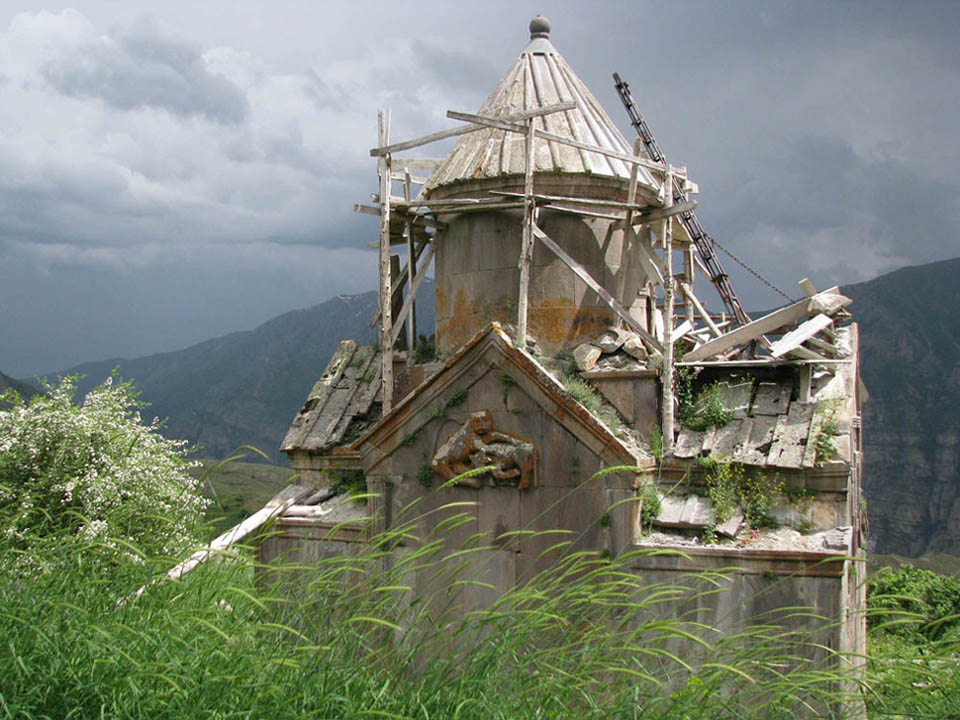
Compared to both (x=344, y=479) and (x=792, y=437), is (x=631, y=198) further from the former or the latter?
(x=344, y=479)

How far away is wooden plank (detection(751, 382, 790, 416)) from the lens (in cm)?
891

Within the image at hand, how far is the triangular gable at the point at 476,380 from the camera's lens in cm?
818

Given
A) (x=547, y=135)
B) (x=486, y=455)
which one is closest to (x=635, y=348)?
(x=486, y=455)

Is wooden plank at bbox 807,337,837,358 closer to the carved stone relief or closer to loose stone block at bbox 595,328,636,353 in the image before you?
loose stone block at bbox 595,328,636,353

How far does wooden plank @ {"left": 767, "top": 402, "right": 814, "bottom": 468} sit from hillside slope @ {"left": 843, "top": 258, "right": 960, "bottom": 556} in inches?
2660

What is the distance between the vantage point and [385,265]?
11156 millimetres

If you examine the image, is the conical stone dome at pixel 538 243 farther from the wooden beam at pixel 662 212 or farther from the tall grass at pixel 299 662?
the tall grass at pixel 299 662

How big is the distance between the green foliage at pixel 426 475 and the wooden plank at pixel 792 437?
3.11 meters

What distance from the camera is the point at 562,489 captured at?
326 inches

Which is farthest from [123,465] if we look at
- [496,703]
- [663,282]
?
[496,703]

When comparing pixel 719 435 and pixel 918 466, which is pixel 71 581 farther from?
pixel 918 466

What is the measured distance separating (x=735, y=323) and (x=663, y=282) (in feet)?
25.4

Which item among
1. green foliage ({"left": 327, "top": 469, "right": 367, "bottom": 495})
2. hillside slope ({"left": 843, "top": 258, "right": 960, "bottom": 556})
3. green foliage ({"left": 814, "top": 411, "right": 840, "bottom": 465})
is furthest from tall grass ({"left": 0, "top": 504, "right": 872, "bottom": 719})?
hillside slope ({"left": 843, "top": 258, "right": 960, "bottom": 556})

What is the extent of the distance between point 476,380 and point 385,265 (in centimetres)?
305
